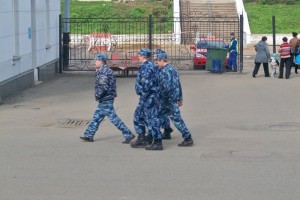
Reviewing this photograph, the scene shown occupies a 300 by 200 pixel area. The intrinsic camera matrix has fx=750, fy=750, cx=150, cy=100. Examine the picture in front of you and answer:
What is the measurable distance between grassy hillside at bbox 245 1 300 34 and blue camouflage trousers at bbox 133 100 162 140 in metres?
32.1

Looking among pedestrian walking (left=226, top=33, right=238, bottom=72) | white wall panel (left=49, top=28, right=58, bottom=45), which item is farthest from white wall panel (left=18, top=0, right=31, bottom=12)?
pedestrian walking (left=226, top=33, right=238, bottom=72)

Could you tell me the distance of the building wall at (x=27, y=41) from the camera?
1981 centimetres

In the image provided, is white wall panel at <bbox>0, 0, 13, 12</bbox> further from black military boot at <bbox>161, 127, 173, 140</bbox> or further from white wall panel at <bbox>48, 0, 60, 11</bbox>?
black military boot at <bbox>161, 127, 173, 140</bbox>

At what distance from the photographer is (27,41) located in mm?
22625

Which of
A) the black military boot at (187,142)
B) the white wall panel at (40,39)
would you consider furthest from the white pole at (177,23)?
the black military boot at (187,142)

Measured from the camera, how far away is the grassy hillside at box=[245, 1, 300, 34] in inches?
1766

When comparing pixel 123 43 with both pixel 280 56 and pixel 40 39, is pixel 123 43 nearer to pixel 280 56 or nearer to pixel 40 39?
pixel 40 39

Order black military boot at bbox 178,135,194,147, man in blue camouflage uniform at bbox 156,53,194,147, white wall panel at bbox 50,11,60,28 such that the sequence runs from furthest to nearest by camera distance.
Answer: white wall panel at bbox 50,11,60,28 → black military boot at bbox 178,135,194,147 → man in blue camouflage uniform at bbox 156,53,194,147

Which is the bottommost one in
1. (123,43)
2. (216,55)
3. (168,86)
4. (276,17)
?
(168,86)

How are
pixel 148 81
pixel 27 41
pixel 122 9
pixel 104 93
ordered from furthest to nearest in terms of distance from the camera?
pixel 122 9, pixel 27 41, pixel 104 93, pixel 148 81

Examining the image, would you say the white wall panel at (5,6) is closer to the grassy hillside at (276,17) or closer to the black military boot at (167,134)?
the black military boot at (167,134)

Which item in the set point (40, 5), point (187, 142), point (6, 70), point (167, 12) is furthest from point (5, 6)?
point (167, 12)

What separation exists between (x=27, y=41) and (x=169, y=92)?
10.8 metres

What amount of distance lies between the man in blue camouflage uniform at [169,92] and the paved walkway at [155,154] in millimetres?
526
